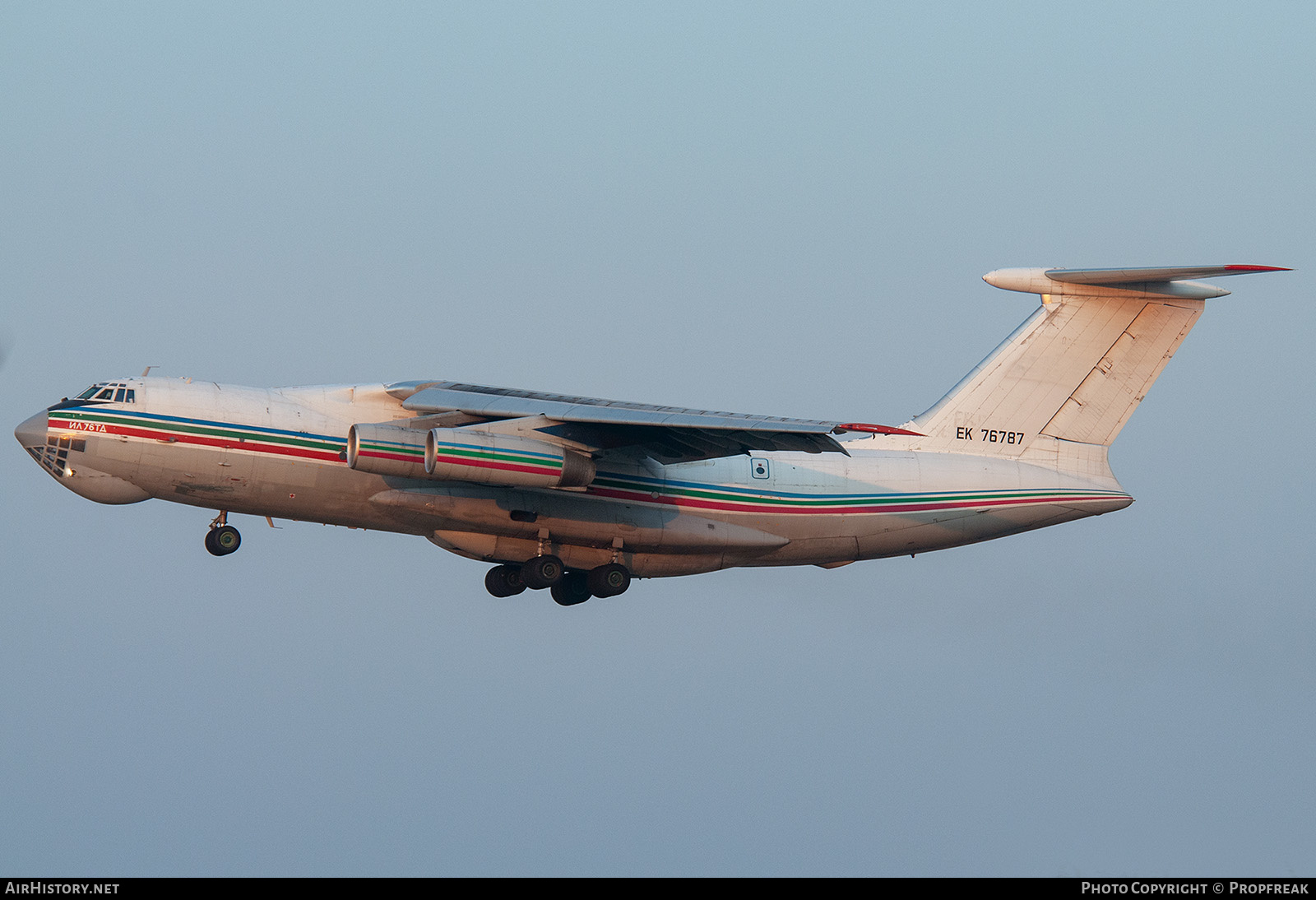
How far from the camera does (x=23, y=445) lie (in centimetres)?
1522

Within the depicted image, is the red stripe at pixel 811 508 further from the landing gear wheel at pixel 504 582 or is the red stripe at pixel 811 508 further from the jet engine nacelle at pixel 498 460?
the landing gear wheel at pixel 504 582

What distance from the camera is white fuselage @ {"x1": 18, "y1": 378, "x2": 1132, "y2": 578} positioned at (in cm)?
1517

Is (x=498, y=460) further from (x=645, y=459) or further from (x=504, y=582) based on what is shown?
(x=504, y=582)

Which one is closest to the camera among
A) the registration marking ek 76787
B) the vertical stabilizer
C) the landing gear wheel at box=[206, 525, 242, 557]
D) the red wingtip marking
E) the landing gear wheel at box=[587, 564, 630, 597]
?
the red wingtip marking

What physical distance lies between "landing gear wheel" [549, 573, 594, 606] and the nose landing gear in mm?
3056

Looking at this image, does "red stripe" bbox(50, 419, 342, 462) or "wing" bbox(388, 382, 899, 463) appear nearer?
"wing" bbox(388, 382, 899, 463)

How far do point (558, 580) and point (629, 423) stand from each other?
2.34 m

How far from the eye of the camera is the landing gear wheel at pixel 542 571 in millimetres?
16125

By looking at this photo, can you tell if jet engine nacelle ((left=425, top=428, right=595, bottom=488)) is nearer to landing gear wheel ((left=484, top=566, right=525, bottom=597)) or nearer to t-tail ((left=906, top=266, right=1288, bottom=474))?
landing gear wheel ((left=484, top=566, right=525, bottom=597))

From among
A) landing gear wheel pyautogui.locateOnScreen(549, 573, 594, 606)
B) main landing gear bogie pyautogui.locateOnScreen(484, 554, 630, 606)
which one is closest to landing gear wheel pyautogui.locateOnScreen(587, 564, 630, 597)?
main landing gear bogie pyautogui.locateOnScreen(484, 554, 630, 606)

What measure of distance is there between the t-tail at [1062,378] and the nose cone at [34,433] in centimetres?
796
